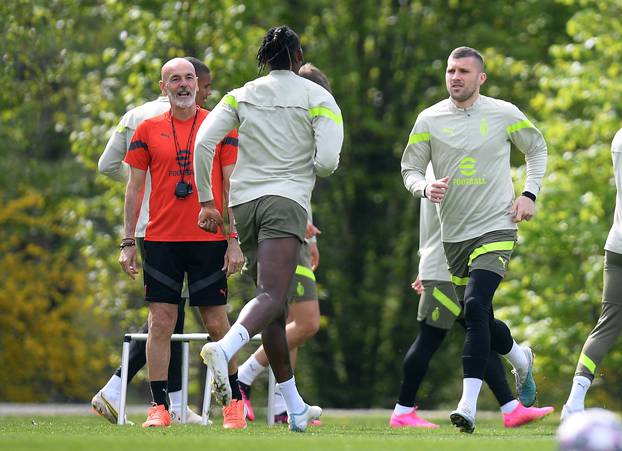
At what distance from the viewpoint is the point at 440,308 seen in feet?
32.4

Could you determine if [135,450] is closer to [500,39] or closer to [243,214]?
[243,214]

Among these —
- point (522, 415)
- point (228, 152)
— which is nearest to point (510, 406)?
point (522, 415)

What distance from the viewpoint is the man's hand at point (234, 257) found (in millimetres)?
8750

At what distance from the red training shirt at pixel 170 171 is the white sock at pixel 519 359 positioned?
2162mm

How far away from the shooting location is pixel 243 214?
8.20 meters

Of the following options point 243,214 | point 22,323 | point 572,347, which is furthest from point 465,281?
point 22,323

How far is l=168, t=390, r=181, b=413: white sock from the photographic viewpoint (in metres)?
10.1

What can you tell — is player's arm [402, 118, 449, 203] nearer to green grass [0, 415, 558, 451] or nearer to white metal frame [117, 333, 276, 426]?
green grass [0, 415, 558, 451]

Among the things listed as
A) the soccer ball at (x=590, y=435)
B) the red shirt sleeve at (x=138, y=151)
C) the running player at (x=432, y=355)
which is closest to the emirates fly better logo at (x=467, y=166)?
the running player at (x=432, y=355)

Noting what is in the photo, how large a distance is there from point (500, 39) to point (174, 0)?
26.9 feet

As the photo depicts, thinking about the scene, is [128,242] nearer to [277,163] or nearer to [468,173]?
A: [277,163]

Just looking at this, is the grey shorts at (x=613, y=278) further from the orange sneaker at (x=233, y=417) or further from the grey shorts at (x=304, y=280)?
the orange sneaker at (x=233, y=417)

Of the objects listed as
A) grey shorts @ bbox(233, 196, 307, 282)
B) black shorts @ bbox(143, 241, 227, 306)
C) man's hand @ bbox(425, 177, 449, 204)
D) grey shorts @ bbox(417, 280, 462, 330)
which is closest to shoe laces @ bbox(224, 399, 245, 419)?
black shorts @ bbox(143, 241, 227, 306)

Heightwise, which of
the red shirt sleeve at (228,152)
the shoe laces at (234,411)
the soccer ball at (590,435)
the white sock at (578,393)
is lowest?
the shoe laces at (234,411)
